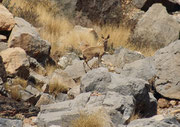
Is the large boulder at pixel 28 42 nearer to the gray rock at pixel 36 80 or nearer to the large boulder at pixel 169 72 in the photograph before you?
the gray rock at pixel 36 80

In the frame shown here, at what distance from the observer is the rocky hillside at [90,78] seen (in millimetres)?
6848

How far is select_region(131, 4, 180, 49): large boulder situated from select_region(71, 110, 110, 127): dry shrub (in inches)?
365

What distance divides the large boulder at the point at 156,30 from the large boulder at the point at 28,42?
5.03 meters

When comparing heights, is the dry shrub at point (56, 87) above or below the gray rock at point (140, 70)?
above

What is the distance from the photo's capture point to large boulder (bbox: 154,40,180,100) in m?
10.6

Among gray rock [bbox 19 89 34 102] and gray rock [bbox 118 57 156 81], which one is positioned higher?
gray rock [bbox 19 89 34 102]

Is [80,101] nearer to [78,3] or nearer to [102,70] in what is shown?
[102,70]

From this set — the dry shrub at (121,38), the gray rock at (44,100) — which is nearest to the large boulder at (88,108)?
the gray rock at (44,100)

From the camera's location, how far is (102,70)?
8.72 meters

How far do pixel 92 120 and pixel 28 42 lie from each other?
512 cm

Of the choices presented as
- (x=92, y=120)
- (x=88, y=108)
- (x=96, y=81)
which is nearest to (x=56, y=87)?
(x=96, y=81)

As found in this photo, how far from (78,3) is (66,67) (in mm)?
4774

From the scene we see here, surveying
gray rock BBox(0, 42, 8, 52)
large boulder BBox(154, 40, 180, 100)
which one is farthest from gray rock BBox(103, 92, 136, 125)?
gray rock BBox(0, 42, 8, 52)

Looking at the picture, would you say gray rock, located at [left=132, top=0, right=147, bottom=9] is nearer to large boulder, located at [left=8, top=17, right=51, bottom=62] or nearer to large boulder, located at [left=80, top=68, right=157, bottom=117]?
large boulder, located at [left=8, top=17, right=51, bottom=62]
